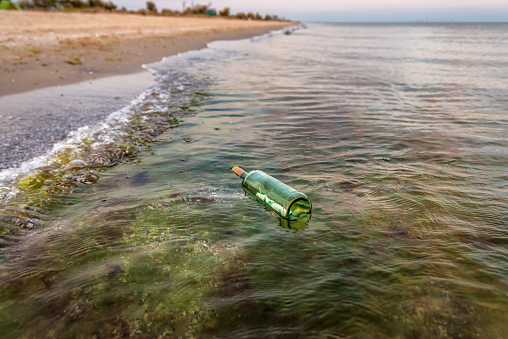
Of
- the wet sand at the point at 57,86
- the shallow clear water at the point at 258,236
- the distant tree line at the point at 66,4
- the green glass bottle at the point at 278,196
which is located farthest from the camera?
the distant tree line at the point at 66,4

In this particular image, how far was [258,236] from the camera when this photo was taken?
2.65 meters

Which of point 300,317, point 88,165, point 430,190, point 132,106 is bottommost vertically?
point 132,106

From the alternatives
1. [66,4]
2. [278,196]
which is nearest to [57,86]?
[278,196]

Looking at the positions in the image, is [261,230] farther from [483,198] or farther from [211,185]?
[483,198]

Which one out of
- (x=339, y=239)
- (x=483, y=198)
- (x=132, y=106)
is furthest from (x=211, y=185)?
(x=132, y=106)

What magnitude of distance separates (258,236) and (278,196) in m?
0.52

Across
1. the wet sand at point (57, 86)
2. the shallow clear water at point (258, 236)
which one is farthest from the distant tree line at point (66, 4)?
the shallow clear water at point (258, 236)

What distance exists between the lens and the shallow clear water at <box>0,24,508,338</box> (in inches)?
73.6

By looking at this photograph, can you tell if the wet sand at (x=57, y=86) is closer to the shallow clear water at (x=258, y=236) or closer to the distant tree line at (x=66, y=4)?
the shallow clear water at (x=258, y=236)

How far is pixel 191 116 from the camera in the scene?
659cm

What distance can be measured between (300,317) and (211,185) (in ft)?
6.72

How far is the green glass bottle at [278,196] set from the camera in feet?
9.30

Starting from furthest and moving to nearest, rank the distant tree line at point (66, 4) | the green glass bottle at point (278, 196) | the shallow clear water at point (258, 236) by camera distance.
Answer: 1. the distant tree line at point (66, 4)
2. the green glass bottle at point (278, 196)
3. the shallow clear water at point (258, 236)

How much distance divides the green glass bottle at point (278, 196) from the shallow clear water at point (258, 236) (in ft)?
0.44
